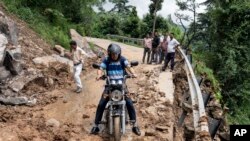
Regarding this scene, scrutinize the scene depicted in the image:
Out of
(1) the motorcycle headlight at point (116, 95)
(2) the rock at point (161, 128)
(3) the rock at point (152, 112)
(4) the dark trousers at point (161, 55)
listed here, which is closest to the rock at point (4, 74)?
(3) the rock at point (152, 112)

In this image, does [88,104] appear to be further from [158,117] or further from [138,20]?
[138,20]

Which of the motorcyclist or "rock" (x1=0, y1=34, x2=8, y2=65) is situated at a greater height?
"rock" (x1=0, y1=34, x2=8, y2=65)

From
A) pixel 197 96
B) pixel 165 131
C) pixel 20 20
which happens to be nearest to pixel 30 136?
pixel 165 131

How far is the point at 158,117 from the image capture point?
9.58m

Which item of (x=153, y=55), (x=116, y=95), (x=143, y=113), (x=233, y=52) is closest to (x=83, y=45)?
(x=153, y=55)

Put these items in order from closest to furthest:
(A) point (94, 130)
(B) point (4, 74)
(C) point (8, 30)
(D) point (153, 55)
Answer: (A) point (94, 130) < (B) point (4, 74) < (C) point (8, 30) < (D) point (153, 55)

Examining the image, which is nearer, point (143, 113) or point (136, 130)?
point (136, 130)

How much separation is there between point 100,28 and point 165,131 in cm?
4161

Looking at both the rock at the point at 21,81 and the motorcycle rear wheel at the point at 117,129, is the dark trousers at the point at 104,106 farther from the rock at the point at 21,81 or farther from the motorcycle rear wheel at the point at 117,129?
the rock at the point at 21,81

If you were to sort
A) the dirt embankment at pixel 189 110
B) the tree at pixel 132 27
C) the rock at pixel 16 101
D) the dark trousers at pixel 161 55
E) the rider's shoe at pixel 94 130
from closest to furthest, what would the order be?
the dirt embankment at pixel 189 110
the rider's shoe at pixel 94 130
the rock at pixel 16 101
the dark trousers at pixel 161 55
the tree at pixel 132 27

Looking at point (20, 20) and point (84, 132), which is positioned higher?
point (20, 20)

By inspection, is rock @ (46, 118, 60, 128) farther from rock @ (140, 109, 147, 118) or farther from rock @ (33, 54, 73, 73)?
rock @ (33, 54, 73, 73)

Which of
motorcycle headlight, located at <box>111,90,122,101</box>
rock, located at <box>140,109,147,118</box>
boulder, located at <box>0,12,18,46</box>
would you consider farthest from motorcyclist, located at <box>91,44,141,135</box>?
boulder, located at <box>0,12,18,46</box>

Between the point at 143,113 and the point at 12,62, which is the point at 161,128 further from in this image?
the point at 12,62
